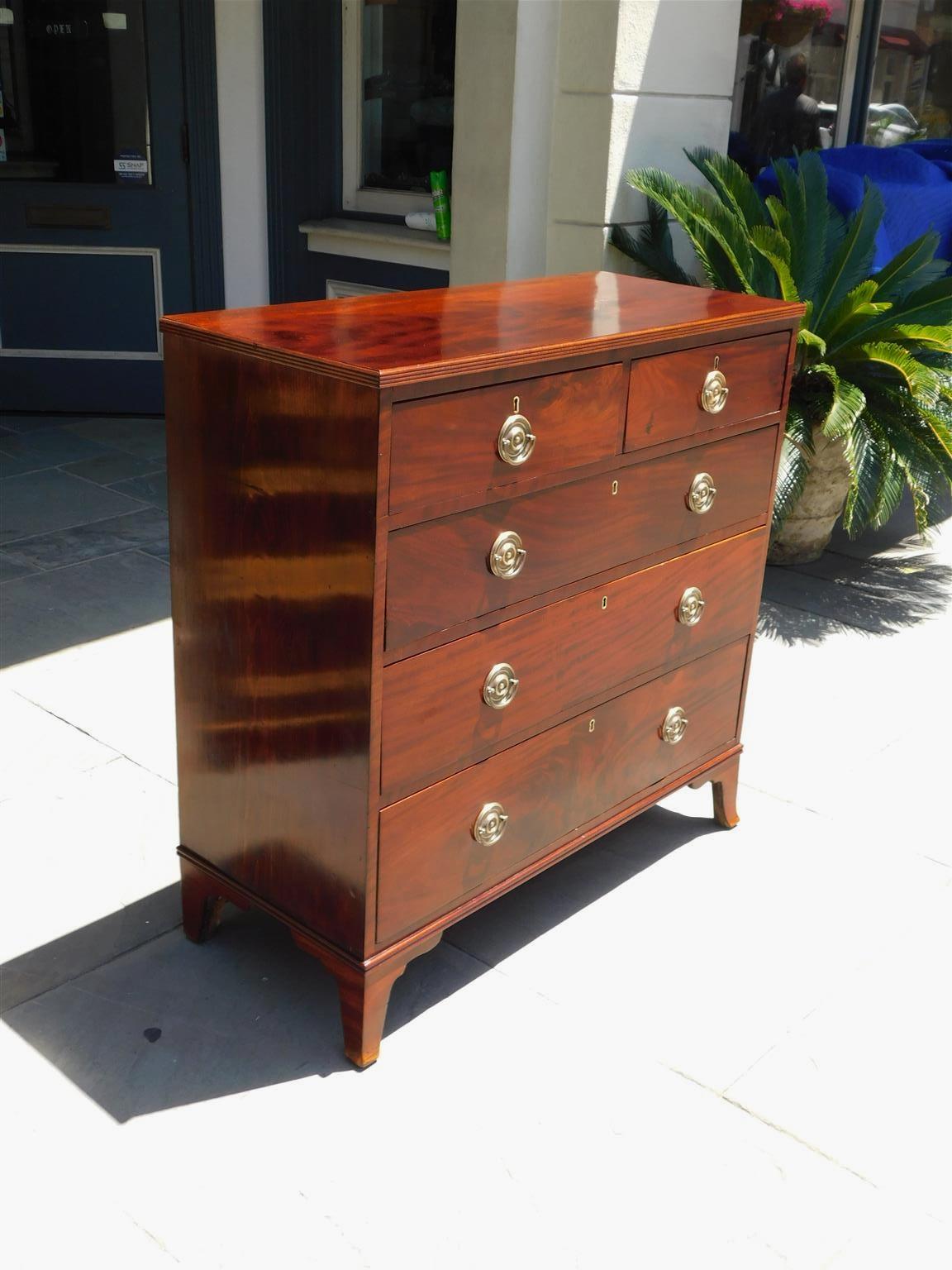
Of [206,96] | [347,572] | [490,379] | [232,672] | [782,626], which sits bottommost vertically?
[782,626]

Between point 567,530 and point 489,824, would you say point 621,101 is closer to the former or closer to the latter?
point 567,530

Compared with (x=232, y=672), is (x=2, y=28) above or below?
above

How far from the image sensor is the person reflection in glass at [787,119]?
251 inches

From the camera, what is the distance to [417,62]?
6.16 metres

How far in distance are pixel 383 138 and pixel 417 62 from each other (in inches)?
15.7

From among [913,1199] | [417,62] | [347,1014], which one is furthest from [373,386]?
[417,62]

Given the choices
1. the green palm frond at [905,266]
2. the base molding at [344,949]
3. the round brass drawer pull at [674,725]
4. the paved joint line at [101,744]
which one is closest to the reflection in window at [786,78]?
the green palm frond at [905,266]

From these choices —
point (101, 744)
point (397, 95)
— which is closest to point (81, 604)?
point (101, 744)

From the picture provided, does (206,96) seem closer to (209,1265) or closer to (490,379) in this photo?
(490,379)

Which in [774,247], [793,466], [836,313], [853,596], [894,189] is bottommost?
[853,596]

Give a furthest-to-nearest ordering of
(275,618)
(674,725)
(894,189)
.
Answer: (894,189)
(674,725)
(275,618)

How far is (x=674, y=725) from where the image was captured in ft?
9.93

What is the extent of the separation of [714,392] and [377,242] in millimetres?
3877

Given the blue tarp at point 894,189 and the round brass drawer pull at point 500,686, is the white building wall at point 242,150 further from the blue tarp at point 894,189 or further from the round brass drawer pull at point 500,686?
the round brass drawer pull at point 500,686
